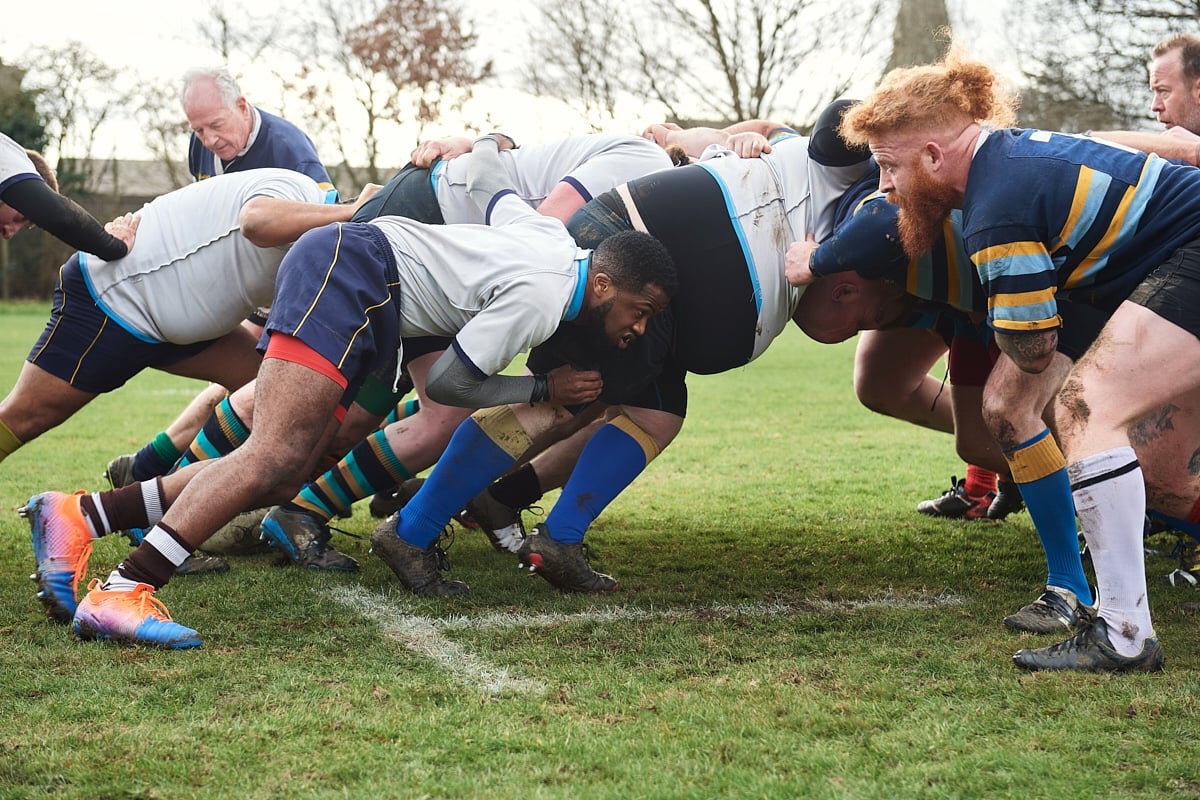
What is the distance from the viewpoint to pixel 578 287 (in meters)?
3.76

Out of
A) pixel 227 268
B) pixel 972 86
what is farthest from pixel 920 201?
pixel 227 268

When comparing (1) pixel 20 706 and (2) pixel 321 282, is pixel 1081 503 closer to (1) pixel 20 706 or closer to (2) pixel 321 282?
(2) pixel 321 282

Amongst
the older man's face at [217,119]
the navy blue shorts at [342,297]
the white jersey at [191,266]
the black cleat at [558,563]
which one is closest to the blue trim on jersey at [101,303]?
the white jersey at [191,266]

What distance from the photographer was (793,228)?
4160 millimetres

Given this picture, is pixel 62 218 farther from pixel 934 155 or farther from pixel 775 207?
pixel 934 155

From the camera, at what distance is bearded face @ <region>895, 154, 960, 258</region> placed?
3410 mm

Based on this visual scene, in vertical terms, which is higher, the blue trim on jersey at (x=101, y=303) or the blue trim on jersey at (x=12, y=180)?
the blue trim on jersey at (x=12, y=180)

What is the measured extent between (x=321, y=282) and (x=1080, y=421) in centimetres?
223

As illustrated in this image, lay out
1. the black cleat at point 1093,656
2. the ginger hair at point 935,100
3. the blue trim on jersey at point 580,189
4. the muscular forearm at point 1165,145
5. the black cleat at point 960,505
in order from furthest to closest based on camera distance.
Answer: the black cleat at point 960,505 < the blue trim on jersey at point 580,189 < the muscular forearm at point 1165,145 < the ginger hair at point 935,100 < the black cleat at point 1093,656

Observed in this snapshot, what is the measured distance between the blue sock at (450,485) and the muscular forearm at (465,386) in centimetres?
39

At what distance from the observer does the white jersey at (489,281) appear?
364 centimetres

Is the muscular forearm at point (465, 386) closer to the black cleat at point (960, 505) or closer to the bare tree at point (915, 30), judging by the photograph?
the black cleat at point (960, 505)

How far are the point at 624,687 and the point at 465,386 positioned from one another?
1.09m

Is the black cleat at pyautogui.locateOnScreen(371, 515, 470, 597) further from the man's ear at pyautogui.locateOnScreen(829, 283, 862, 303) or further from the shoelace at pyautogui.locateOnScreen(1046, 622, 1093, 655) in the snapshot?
the shoelace at pyautogui.locateOnScreen(1046, 622, 1093, 655)
